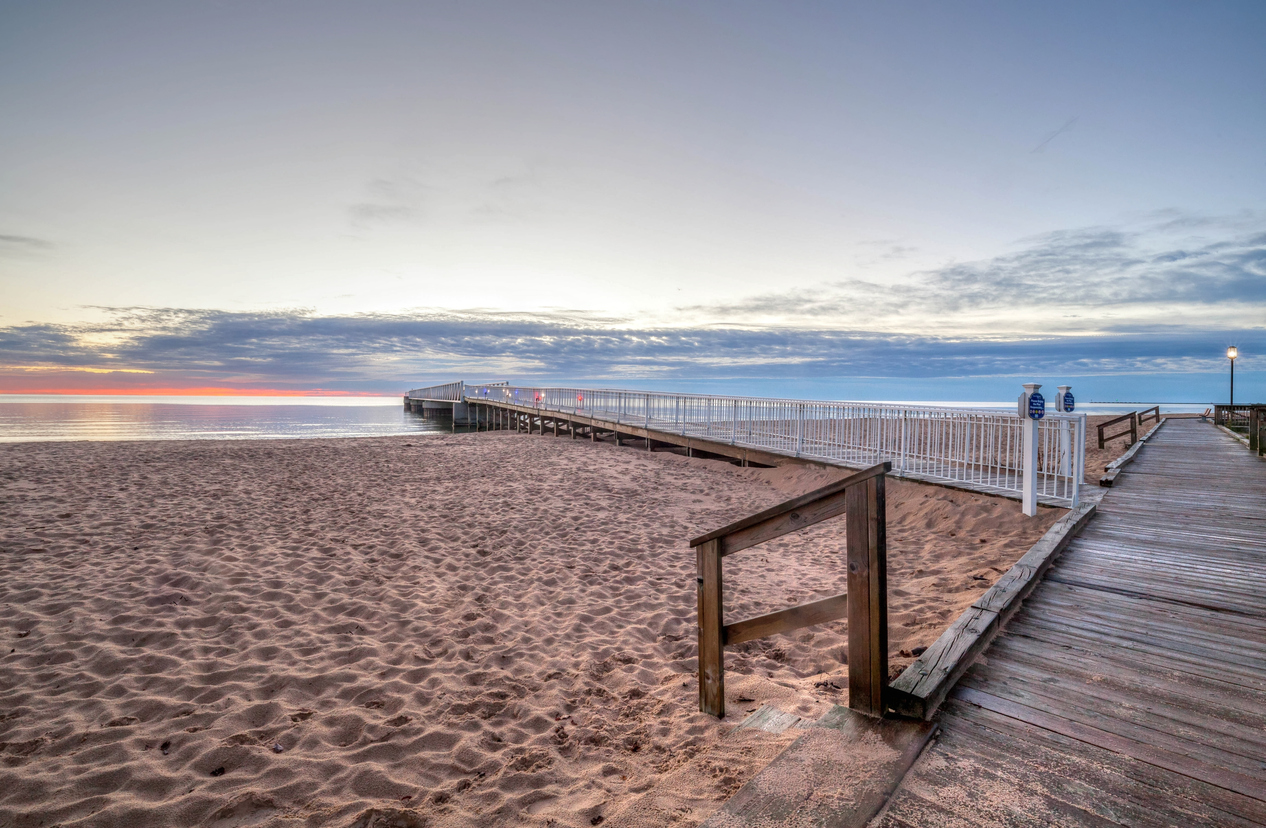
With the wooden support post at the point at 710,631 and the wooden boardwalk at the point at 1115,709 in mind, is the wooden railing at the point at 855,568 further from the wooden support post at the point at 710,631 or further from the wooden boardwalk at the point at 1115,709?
the wooden boardwalk at the point at 1115,709

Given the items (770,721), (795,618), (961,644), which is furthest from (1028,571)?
(795,618)

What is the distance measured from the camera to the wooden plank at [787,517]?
2.39 meters

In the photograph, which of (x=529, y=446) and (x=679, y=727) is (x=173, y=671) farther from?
(x=529, y=446)

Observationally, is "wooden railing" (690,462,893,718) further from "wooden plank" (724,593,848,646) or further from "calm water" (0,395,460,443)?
"calm water" (0,395,460,443)

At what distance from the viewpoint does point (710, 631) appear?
323 cm

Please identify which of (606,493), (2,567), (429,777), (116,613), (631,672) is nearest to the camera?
(429,777)

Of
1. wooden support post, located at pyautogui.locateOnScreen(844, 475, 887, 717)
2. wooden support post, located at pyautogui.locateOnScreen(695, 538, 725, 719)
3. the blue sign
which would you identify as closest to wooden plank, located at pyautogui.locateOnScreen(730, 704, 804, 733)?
wooden support post, located at pyautogui.locateOnScreen(695, 538, 725, 719)

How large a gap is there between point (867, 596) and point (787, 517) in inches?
20.1

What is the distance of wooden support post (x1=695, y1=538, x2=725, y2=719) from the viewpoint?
10.3 feet

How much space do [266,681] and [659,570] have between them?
4.09 meters

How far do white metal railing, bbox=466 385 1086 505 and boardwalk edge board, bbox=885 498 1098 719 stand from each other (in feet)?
11.5

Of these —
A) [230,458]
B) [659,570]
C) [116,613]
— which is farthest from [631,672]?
[230,458]

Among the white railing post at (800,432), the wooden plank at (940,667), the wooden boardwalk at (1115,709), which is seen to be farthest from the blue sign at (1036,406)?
the white railing post at (800,432)

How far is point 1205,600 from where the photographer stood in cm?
412
